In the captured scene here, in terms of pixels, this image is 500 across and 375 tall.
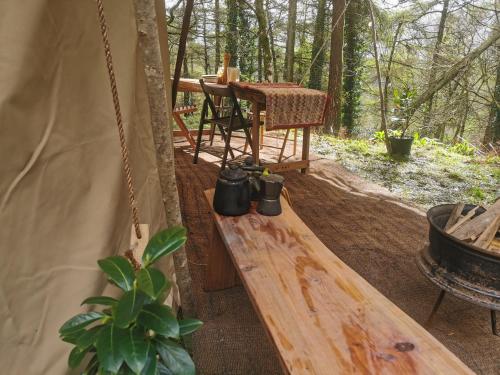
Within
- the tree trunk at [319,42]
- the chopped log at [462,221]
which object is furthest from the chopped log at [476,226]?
the tree trunk at [319,42]

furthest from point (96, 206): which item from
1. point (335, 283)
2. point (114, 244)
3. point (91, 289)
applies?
point (335, 283)

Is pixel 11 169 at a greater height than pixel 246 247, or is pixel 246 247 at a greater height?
pixel 11 169

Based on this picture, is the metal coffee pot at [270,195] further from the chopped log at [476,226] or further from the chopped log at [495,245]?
the chopped log at [495,245]

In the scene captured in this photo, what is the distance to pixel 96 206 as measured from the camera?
3.46ft

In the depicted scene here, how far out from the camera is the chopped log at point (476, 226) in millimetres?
1675

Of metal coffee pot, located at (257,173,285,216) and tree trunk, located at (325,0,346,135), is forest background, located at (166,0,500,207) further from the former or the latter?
metal coffee pot, located at (257,173,285,216)

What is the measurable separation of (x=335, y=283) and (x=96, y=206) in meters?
0.84

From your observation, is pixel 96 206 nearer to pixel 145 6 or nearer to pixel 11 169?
pixel 11 169

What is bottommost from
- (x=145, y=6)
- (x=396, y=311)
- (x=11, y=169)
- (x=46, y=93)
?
(x=396, y=311)

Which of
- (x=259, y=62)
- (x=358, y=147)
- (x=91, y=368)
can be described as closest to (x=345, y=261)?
(x=91, y=368)

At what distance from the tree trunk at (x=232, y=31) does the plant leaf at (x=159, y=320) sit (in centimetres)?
973

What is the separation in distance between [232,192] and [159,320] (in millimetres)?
937

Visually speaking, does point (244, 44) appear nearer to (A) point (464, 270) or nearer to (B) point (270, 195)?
(B) point (270, 195)

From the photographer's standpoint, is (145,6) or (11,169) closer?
(11,169)
